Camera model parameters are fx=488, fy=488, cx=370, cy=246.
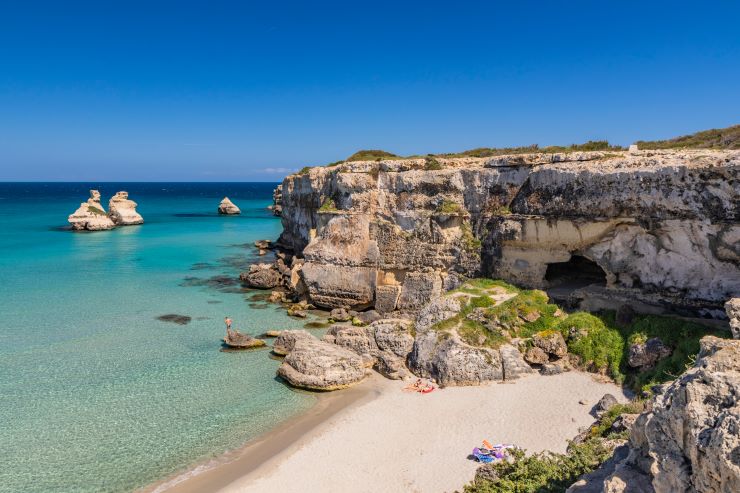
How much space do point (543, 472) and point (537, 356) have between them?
8296 millimetres

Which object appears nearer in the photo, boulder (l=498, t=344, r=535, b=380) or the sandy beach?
the sandy beach

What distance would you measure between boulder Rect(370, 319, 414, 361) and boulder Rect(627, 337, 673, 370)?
7929 millimetres

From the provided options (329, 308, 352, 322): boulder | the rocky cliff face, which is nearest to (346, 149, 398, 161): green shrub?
the rocky cliff face

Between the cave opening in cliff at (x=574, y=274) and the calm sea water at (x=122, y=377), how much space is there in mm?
13005

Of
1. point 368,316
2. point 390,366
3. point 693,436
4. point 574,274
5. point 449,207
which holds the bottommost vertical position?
point 390,366

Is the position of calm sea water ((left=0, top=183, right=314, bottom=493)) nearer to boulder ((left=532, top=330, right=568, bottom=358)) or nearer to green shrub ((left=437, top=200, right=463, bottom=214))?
boulder ((left=532, top=330, right=568, bottom=358))

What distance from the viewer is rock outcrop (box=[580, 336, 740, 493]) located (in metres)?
5.22

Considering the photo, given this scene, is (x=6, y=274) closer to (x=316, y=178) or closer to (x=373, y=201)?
(x=316, y=178)

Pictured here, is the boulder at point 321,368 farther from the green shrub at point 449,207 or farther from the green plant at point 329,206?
the green plant at point 329,206

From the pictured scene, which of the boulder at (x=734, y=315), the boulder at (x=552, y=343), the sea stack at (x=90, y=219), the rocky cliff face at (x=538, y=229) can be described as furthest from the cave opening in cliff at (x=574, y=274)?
the sea stack at (x=90, y=219)

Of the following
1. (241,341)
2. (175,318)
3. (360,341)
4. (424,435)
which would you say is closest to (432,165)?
(360,341)

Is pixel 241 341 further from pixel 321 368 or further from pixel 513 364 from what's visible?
pixel 513 364

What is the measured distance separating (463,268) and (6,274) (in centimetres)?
3385

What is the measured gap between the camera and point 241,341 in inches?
865
